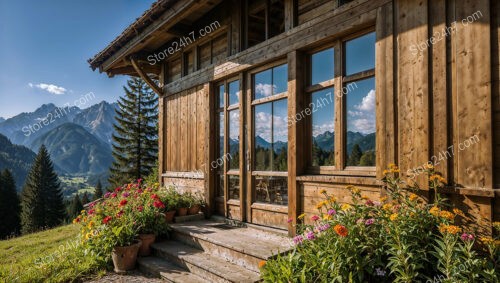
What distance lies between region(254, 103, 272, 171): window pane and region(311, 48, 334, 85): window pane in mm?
968

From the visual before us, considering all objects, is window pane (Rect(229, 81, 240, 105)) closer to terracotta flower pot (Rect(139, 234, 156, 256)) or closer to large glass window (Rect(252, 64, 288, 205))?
large glass window (Rect(252, 64, 288, 205))

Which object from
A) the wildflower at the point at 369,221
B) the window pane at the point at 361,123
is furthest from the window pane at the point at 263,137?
the wildflower at the point at 369,221

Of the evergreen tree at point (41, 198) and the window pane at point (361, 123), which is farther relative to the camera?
the evergreen tree at point (41, 198)

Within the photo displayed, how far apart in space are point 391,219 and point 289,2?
11.8ft

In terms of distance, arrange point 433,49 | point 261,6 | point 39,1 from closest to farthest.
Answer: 1. point 433,49
2. point 261,6
3. point 39,1

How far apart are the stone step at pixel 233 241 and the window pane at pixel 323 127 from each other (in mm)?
1290

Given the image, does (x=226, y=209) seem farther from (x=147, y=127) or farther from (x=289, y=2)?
(x=147, y=127)

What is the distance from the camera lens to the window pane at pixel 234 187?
581 cm

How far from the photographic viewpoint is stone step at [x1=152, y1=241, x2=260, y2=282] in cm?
372

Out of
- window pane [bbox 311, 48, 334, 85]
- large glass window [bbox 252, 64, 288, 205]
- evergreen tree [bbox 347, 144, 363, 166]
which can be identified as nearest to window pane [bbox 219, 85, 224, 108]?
large glass window [bbox 252, 64, 288, 205]

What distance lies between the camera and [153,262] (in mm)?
4750

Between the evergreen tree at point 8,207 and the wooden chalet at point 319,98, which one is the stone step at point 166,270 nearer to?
the wooden chalet at point 319,98

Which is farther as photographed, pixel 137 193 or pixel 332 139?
pixel 137 193

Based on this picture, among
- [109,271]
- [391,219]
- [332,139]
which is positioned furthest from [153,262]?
[391,219]
